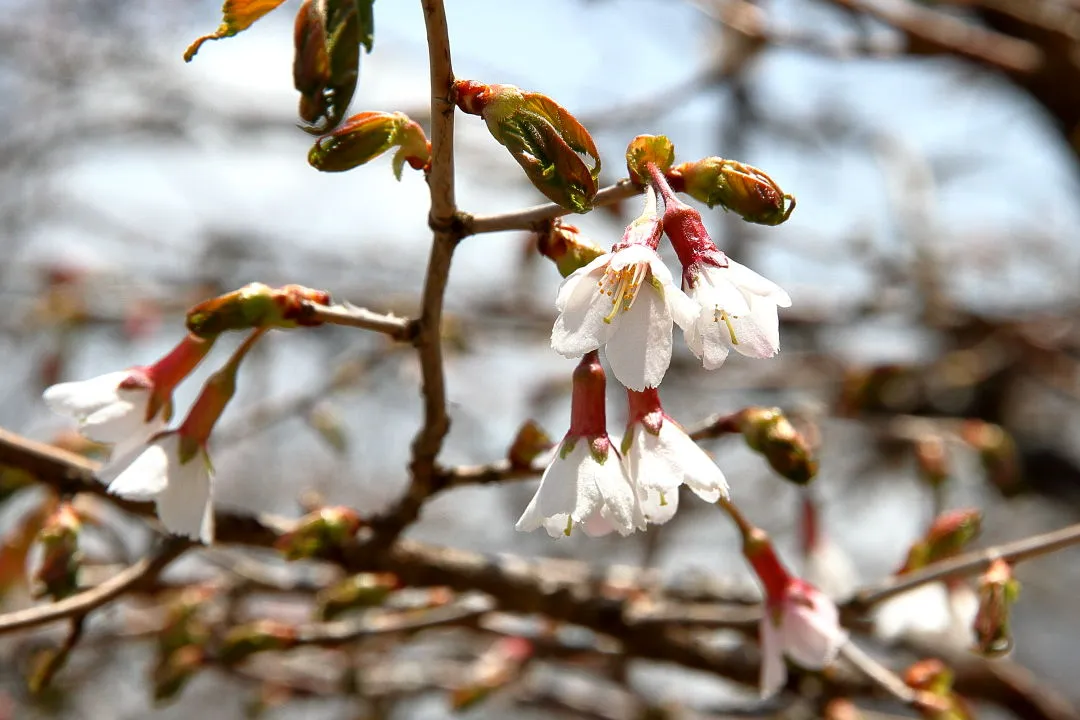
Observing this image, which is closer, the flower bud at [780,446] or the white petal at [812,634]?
the flower bud at [780,446]

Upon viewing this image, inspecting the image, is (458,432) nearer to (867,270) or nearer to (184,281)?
(184,281)

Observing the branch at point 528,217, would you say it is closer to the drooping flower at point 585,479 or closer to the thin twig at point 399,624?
the drooping flower at point 585,479

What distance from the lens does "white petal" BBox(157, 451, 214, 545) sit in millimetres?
1122

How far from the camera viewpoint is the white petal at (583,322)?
0.88m

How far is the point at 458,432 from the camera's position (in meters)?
3.98

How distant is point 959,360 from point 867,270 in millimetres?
950

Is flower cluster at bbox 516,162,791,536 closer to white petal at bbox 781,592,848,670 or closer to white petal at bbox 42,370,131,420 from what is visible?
white petal at bbox 781,592,848,670

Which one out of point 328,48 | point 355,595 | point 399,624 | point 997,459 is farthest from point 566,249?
point 997,459

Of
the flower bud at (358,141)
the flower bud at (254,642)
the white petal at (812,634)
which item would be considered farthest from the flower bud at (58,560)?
the white petal at (812,634)

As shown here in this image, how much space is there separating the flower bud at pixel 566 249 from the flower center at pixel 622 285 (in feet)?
0.18

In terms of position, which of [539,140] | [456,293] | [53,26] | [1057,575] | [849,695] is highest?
[539,140]

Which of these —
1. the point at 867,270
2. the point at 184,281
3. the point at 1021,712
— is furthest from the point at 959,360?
the point at 184,281

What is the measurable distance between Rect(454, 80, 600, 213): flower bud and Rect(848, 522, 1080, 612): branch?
839mm

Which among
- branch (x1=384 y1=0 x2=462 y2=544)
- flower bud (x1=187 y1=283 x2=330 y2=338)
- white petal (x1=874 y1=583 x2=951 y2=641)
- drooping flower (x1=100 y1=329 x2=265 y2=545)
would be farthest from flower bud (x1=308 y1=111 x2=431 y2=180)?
white petal (x1=874 y1=583 x2=951 y2=641)
